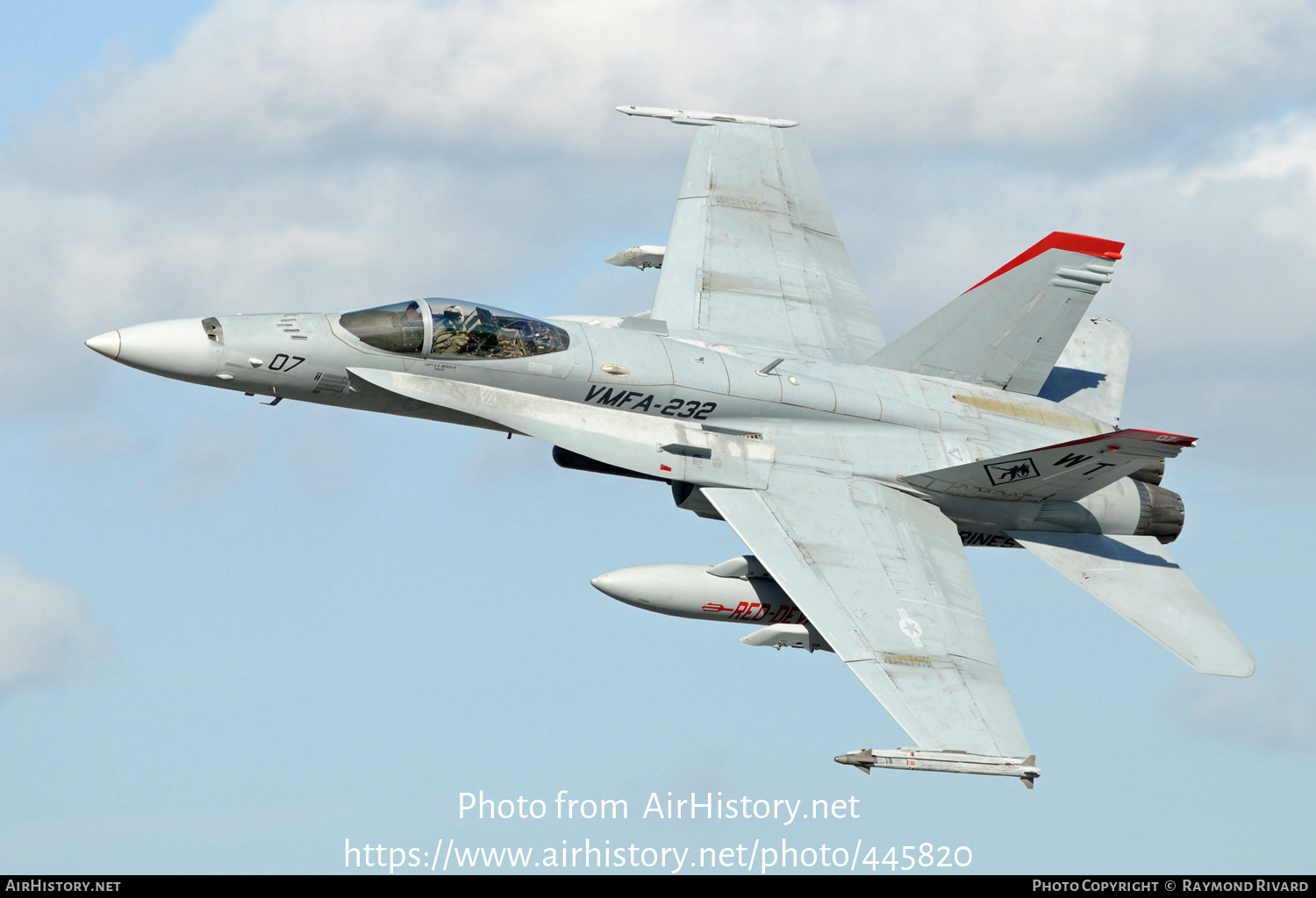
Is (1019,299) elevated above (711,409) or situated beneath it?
elevated above

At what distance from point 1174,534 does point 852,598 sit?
6519 millimetres

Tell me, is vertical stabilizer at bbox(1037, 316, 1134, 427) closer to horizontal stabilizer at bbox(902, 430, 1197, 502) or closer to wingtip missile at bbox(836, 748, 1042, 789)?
horizontal stabilizer at bbox(902, 430, 1197, 502)

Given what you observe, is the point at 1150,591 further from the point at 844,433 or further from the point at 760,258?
the point at 760,258

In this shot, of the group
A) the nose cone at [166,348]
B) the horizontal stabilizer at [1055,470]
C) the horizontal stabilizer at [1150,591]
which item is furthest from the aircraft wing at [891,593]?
the nose cone at [166,348]

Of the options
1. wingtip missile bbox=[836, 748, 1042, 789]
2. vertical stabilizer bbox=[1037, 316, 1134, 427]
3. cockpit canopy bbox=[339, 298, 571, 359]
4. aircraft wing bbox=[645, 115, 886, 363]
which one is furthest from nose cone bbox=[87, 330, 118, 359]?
vertical stabilizer bbox=[1037, 316, 1134, 427]

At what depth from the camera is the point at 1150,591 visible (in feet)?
72.3

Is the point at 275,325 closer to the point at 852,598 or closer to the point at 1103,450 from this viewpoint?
the point at 852,598

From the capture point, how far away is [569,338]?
816 inches

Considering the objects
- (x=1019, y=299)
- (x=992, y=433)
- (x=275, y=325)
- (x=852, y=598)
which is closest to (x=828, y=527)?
(x=852, y=598)

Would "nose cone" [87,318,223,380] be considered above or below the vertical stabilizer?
below

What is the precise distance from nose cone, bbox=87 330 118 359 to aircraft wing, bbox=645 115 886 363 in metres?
7.95

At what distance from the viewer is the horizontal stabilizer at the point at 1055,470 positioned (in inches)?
827

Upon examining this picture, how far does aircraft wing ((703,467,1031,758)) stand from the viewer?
61.4 ft

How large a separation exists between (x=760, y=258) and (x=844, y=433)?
4887mm
